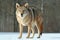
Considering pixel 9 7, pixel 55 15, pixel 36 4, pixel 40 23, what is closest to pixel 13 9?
pixel 9 7

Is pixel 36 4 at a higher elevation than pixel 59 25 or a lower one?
higher

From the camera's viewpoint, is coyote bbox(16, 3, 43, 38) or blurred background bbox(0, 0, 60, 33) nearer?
coyote bbox(16, 3, 43, 38)

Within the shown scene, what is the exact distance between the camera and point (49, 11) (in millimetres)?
6426

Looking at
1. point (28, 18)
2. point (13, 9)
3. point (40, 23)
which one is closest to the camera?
point (28, 18)

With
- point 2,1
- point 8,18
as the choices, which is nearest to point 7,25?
point 8,18

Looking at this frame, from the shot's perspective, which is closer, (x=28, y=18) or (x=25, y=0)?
(x=28, y=18)

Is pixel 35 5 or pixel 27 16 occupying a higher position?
pixel 35 5

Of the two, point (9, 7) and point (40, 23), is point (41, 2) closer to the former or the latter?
point (9, 7)

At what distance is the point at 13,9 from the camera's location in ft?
20.9

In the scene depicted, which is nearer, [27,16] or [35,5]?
[27,16]

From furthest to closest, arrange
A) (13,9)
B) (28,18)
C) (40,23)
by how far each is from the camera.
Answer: (13,9)
(40,23)
(28,18)

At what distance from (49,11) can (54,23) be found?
38cm

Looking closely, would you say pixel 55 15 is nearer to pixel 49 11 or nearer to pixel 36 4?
pixel 49 11

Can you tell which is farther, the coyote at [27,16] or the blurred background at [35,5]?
the blurred background at [35,5]
